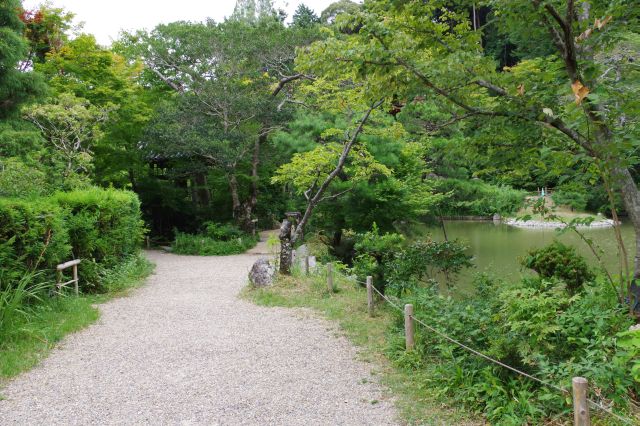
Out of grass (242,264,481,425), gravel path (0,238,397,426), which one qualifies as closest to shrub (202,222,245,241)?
grass (242,264,481,425)

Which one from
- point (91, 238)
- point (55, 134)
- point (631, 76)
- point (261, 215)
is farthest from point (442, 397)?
point (261, 215)

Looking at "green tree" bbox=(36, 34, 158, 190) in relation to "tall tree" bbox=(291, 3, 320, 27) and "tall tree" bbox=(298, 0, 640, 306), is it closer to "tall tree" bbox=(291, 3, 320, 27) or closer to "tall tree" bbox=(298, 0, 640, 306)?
"tall tree" bbox=(298, 0, 640, 306)

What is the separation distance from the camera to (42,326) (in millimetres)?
6484

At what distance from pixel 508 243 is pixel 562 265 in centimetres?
1210

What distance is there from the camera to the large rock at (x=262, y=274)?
948 centimetres

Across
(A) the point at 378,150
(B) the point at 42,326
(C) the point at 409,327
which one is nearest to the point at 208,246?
(A) the point at 378,150

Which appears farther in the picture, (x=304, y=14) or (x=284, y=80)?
(x=304, y=14)

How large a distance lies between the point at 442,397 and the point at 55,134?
12083 millimetres

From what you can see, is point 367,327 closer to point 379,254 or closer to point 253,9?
point 379,254

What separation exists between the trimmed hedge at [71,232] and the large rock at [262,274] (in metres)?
2.94

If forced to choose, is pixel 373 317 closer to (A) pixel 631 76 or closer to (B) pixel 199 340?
(B) pixel 199 340

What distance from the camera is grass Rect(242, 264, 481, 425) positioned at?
3.95 meters

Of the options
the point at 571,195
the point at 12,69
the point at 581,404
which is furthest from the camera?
the point at 12,69

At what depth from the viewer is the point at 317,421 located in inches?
154
